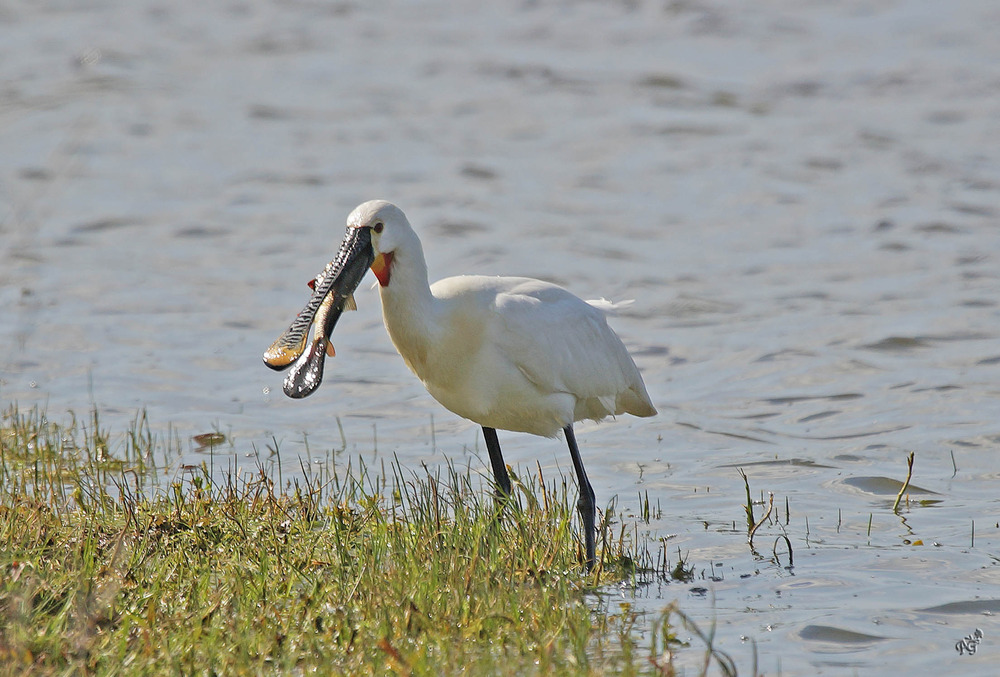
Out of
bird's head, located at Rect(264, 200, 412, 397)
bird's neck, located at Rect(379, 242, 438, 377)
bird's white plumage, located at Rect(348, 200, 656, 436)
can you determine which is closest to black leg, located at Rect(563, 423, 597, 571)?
bird's white plumage, located at Rect(348, 200, 656, 436)

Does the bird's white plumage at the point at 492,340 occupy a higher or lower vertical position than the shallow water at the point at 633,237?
higher

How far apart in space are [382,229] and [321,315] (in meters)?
0.49

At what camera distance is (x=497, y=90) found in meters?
19.2

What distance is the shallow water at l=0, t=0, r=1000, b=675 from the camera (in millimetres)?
7062

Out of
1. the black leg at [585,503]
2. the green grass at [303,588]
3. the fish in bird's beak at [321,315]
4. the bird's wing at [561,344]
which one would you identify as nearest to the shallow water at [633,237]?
the black leg at [585,503]

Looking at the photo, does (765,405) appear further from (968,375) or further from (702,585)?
(702,585)

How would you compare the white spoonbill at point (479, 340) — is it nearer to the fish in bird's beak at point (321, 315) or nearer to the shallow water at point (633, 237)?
the fish in bird's beak at point (321, 315)

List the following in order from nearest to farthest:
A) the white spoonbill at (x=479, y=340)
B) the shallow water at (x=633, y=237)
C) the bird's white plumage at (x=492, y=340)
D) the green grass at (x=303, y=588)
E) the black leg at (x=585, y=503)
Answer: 1. the green grass at (x=303, y=588)
2. the white spoonbill at (x=479, y=340)
3. the bird's white plumage at (x=492, y=340)
4. the black leg at (x=585, y=503)
5. the shallow water at (x=633, y=237)

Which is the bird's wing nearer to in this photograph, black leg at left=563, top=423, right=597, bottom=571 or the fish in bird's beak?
black leg at left=563, top=423, right=597, bottom=571

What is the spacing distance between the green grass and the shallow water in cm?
63

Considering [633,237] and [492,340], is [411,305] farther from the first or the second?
A: [633,237]

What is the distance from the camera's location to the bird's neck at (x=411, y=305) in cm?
624

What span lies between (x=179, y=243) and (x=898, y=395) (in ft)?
25.3

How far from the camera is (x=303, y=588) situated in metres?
5.38
